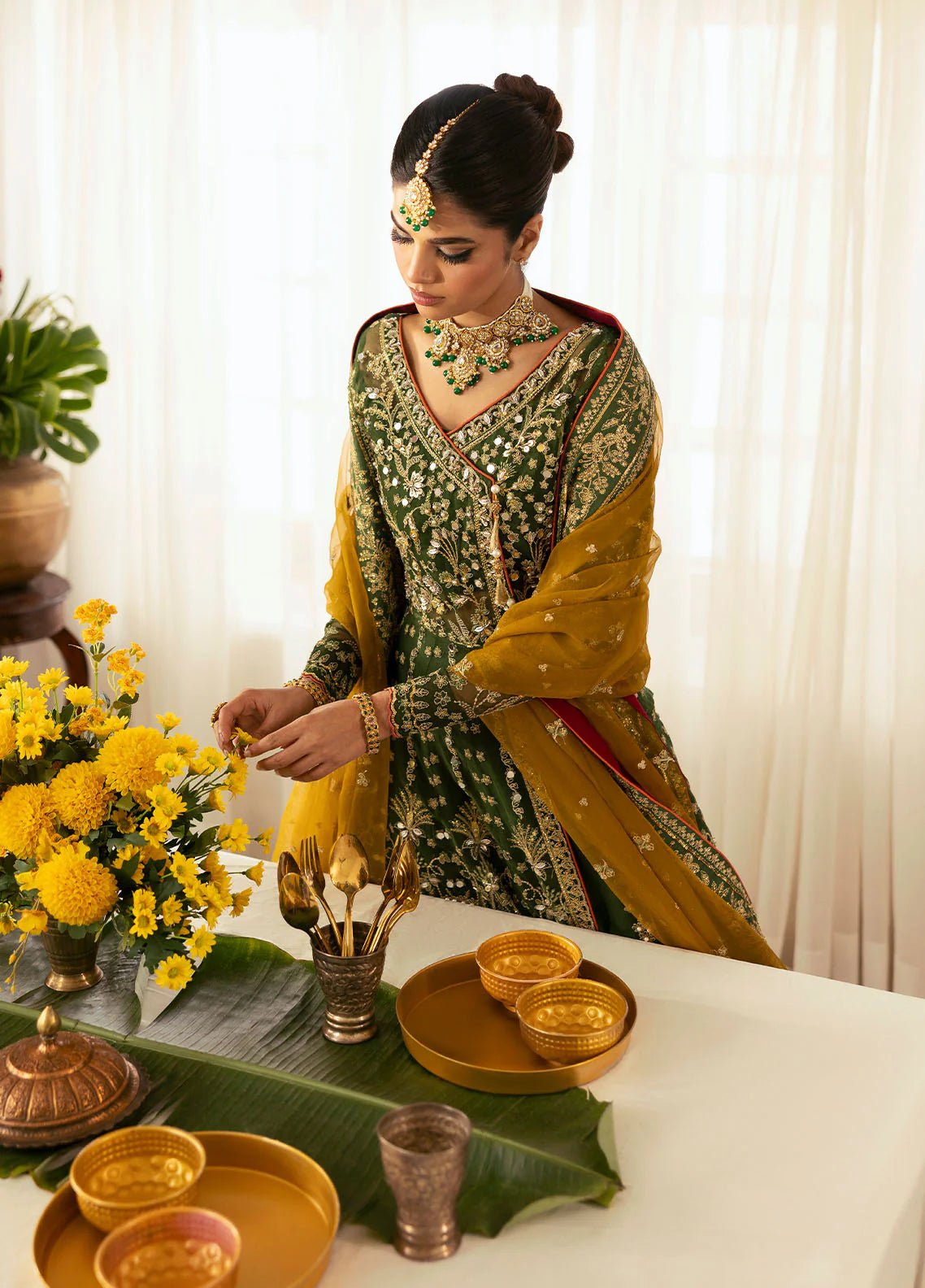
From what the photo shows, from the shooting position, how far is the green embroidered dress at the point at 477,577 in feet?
4.97

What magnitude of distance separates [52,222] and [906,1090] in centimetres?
300

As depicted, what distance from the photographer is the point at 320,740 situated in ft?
4.77

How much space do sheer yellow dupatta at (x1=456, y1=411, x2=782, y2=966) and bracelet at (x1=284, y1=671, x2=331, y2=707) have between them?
8.4 inches

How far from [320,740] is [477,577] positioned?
0.97ft

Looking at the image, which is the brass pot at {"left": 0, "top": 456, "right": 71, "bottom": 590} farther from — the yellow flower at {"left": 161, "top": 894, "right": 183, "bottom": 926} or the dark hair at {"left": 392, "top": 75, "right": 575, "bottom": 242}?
the dark hair at {"left": 392, "top": 75, "right": 575, "bottom": 242}

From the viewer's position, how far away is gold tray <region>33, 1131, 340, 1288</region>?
3.08 feet

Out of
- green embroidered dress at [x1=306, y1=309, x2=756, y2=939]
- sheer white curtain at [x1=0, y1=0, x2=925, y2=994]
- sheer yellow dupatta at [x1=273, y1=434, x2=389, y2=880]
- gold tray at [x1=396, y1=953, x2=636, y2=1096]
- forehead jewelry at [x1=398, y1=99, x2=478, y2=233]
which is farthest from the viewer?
sheer white curtain at [x1=0, y1=0, x2=925, y2=994]

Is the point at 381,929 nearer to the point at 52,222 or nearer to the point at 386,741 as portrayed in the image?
the point at 386,741

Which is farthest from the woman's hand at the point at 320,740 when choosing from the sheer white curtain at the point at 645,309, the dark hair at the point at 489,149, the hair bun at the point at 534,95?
the sheer white curtain at the point at 645,309

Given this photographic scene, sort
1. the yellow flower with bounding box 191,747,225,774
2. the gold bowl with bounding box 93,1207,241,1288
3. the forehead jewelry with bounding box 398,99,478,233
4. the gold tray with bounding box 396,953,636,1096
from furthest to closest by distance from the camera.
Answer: the forehead jewelry with bounding box 398,99,478,233, the yellow flower with bounding box 191,747,225,774, the gold tray with bounding box 396,953,636,1096, the gold bowl with bounding box 93,1207,241,1288

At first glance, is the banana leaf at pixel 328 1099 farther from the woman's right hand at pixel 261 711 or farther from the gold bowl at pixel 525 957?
the woman's right hand at pixel 261 711

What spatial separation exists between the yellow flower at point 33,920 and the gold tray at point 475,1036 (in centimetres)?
34

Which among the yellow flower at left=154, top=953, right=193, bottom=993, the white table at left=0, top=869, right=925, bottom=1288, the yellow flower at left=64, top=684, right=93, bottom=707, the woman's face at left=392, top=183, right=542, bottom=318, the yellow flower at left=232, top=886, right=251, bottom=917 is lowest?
the white table at left=0, top=869, right=925, bottom=1288

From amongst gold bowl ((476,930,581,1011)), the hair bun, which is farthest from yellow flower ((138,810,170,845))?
the hair bun
